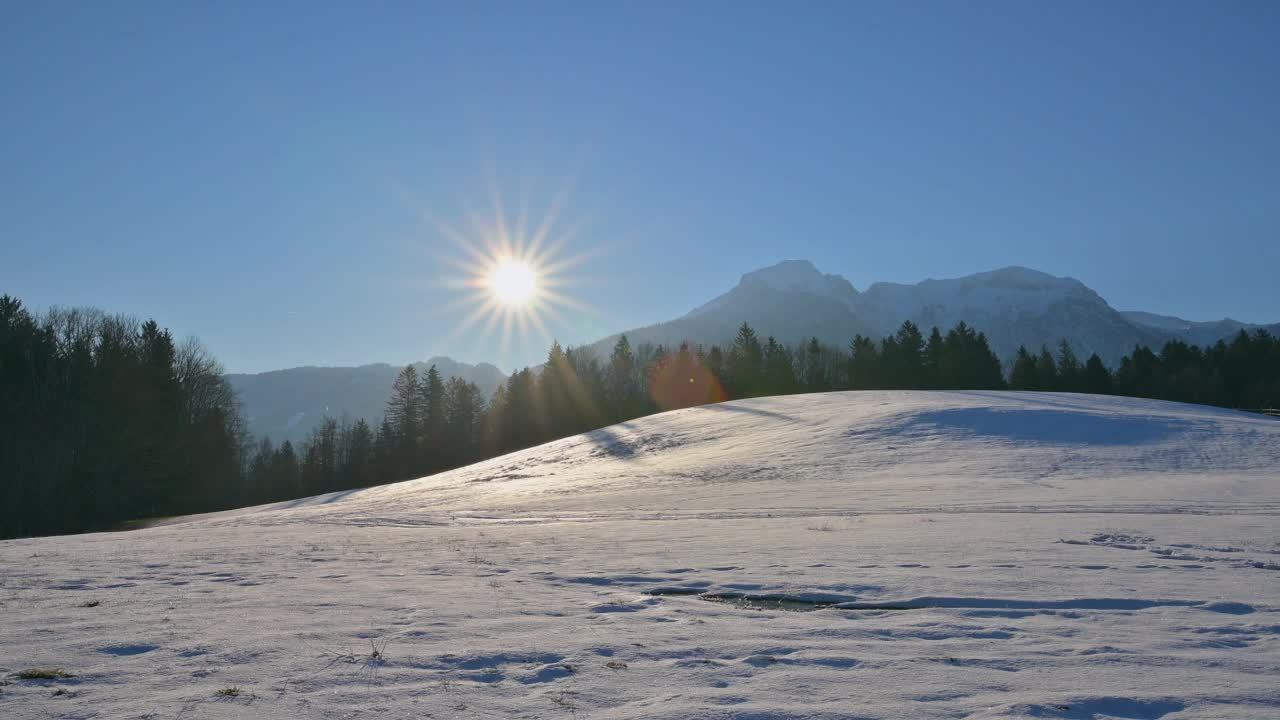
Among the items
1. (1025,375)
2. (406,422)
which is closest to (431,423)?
(406,422)

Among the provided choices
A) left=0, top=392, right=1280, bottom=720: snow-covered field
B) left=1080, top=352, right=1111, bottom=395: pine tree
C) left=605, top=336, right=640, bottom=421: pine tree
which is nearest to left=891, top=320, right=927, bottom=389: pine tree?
left=1080, top=352, right=1111, bottom=395: pine tree

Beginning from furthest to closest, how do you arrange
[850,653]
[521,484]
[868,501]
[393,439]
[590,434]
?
[393,439], [590,434], [521,484], [868,501], [850,653]

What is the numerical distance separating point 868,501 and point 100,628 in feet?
65.1

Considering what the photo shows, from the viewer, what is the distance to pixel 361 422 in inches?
3723

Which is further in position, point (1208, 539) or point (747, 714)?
point (1208, 539)

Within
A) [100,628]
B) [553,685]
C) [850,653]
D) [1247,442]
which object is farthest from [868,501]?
[1247,442]

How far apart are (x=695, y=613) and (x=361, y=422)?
311 feet

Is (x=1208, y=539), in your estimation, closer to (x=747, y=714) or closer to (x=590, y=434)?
(x=747, y=714)

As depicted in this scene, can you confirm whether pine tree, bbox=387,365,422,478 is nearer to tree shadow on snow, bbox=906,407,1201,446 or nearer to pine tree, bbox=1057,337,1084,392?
tree shadow on snow, bbox=906,407,1201,446

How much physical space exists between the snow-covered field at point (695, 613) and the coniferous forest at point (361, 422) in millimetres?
42470

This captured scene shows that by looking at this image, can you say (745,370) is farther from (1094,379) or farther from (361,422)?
(361,422)

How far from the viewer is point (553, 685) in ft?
18.9

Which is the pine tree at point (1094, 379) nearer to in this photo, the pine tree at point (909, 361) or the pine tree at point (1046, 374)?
the pine tree at point (1046, 374)

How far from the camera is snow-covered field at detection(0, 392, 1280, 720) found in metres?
5.44
